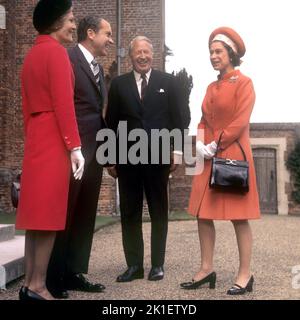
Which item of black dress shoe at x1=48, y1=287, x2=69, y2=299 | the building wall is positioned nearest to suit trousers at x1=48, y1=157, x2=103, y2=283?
black dress shoe at x1=48, y1=287, x2=69, y2=299

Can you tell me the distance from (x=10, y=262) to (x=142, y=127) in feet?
5.19

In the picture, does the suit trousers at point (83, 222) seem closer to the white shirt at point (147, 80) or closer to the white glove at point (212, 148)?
the white shirt at point (147, 80)

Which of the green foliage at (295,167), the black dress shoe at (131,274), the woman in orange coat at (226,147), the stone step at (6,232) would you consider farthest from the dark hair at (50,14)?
the green foliage at (295,167)

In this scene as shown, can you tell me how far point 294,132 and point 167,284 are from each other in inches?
576

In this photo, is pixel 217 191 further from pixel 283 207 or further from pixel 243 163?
pixel 283 207

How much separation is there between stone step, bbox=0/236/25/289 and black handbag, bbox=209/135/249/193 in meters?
1.81

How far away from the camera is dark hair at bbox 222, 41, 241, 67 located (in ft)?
11.8

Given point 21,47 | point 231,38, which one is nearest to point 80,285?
point 231,38

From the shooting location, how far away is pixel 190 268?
478 cm

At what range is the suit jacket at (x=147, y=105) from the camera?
4164 millimetres

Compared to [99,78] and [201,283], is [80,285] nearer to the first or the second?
[201,283]
